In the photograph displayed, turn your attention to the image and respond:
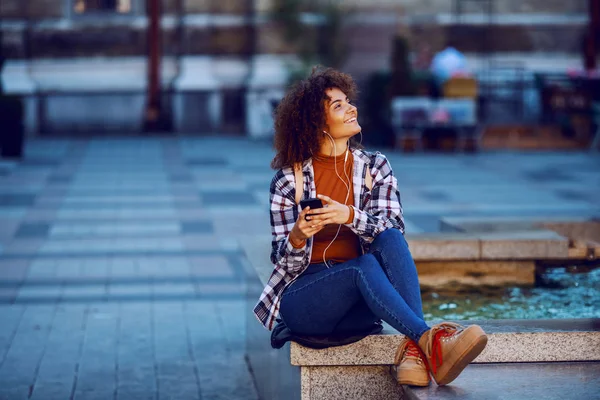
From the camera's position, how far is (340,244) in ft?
14.9

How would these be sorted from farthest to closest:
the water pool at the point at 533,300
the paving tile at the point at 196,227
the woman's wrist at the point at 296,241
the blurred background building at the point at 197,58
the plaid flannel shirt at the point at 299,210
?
the blurred background building at the point at 197,58 < the paving tile at the point at 196,227 < the water pool at the point at 533,300 < the plaid flannel shirt at the point at 299,210 < the woman's wrist at the point at 296,241

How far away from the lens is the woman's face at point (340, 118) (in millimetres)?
4516

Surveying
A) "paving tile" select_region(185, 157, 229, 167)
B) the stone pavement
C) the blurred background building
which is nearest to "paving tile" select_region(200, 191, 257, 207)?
the stone pavement

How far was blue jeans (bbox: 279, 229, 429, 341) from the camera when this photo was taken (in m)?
4.18

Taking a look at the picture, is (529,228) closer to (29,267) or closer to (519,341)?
(519,341)

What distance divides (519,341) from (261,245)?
2277mm

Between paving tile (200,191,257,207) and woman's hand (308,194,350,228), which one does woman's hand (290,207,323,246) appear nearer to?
woman's hand (308,194,350,228)

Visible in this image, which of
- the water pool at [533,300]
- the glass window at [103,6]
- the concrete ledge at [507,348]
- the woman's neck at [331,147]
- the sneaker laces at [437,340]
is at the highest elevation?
the glass window at [103,6]

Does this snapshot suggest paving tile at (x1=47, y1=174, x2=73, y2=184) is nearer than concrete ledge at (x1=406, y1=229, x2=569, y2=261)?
No

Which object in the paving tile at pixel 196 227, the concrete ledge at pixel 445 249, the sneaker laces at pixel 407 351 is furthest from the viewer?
the paving tile at pixel 196 227

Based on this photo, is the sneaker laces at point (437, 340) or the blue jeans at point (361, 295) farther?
the blue jeans at point (361, 295)

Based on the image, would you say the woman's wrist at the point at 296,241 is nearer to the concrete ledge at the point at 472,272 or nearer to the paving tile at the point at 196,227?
the concrete ledge at the point at 472,272

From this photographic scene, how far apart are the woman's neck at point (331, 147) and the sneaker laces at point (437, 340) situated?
3.02 ft

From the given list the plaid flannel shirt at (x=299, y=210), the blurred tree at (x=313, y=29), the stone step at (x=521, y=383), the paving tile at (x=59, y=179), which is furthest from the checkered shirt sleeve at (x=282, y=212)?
the blurred tree at (x=313, y=29)
